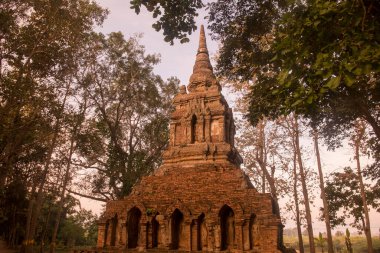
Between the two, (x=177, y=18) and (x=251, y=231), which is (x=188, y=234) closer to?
(x=251, y=231)

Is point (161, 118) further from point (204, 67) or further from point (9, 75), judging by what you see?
point (9, 75)

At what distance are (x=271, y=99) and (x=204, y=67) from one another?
5.58 meters

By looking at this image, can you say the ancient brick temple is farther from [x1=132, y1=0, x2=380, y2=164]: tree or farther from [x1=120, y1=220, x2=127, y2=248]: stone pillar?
[x1=132, y1=0, x2=380, y2=164]: tree

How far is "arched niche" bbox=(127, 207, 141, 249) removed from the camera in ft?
35.4

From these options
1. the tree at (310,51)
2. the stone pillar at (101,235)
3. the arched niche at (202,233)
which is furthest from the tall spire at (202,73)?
the stone pillar at (101,235)

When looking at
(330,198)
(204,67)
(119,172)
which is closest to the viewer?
(204,67)

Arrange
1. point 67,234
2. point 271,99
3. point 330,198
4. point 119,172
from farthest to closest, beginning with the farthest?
point 67,234, point 330,198, point 119,172, point 271,99

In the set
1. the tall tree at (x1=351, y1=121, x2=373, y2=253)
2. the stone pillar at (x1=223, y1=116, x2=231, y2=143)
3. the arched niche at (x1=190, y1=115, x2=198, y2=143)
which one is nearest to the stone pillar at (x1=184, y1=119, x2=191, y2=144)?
the arched niche at (x1=190, y1=115, x2=198, y2=143)

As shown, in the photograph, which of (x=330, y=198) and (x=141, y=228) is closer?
(x=141, y=228)

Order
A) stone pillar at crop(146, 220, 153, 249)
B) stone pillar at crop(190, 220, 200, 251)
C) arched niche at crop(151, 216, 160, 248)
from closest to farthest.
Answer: stone pillar at crop(190, 220, 200, 251) → stone pillar at crop(146, 220, 153, 249) → arched niche at crop(151, 216, 160, 248)

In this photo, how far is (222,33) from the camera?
39.2 feet

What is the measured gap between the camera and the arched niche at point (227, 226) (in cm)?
966

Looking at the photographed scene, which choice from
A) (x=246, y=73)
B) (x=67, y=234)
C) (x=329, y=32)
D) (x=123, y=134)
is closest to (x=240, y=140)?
(x=123, y=134)

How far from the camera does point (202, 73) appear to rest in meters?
14.6
